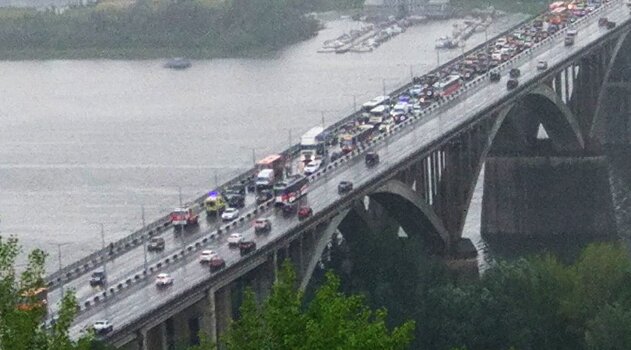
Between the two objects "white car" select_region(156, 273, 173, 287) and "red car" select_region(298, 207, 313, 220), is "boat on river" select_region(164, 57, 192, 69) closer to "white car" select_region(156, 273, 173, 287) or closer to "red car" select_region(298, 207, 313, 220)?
"red car" select_region(298, 207, 313, 220)

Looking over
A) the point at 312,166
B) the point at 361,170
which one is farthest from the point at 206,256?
the point at 312,166

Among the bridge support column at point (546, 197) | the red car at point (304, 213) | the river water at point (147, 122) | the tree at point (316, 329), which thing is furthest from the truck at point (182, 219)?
the tree at point (316, 329)

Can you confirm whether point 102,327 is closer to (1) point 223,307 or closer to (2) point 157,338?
(2) point 157,338


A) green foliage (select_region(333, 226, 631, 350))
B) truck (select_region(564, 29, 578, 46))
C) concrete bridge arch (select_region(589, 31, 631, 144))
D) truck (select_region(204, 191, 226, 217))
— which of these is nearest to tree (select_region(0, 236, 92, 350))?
green foliage (select_region(333, 226, 631, 350))

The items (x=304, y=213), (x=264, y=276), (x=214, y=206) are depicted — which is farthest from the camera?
(x=214, y=206)

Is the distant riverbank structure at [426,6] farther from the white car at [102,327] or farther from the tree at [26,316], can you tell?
the tree at [26,316]
